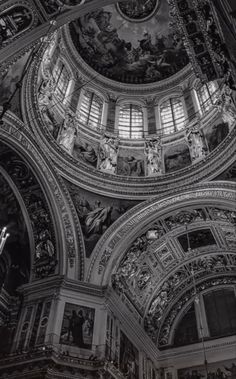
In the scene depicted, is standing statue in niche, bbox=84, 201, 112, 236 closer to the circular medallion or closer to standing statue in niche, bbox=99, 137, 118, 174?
standing statue in niche, bbox=99, 137, 118, 174

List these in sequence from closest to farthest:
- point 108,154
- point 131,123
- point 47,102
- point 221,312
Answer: point 47,102 < point 108,154 < point 221,312 < point 131,123

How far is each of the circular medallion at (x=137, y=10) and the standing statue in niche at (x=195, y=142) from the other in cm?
822

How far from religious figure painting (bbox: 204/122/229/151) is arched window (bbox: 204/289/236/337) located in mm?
7428

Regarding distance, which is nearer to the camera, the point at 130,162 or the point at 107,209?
the point at 107,209

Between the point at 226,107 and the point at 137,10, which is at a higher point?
the point at 137,10

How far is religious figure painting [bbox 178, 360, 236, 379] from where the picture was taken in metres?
16.4

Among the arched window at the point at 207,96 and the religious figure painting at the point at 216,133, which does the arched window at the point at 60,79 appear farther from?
the religious figure painting at the point at 216,133

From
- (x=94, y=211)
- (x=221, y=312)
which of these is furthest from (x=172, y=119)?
(x=221, y=312)

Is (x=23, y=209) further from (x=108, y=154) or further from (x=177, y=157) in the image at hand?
(x=177, y=157)

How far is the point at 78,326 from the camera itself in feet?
43.0

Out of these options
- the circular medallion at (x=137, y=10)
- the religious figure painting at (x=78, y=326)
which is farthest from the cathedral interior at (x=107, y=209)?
the circular medallion at (x=137, y=10)

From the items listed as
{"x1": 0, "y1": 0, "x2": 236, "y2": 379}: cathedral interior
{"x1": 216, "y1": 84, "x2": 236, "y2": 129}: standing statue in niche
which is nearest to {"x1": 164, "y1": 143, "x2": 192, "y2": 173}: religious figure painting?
{"x1": 0, "y1": 0, "x2": 236, "y2": 379}: cathedral interior

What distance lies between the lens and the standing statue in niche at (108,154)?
1726cm

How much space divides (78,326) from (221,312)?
8.27 meters
